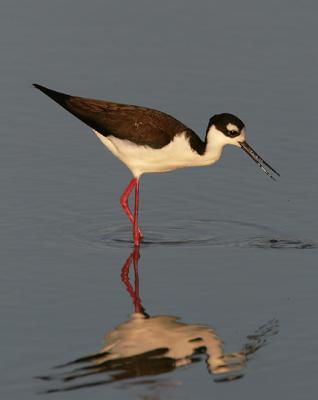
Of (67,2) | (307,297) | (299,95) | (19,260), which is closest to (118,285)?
(19,260)

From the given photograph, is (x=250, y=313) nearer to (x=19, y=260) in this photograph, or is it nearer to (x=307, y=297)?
(x=307, y=297)

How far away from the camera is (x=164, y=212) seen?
41.9ft

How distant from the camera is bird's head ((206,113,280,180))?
12.5 meters

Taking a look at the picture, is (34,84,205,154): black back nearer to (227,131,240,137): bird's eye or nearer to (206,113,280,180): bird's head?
(206,113,280,180): bird's head

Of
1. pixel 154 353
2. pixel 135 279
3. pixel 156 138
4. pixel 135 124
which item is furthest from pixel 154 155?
pixel 154 353

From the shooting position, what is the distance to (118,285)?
1109 centimetres

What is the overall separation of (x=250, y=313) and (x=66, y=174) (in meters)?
3.54

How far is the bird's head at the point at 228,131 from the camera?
1252 cm

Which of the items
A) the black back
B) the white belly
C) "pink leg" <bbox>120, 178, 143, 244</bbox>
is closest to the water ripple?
"pink leg" <bbox>120, 178, 143, 244</bbox>

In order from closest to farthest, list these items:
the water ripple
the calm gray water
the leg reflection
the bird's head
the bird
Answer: the calm gray water
the leg reflection
the water ripple
the bird's head
the bird

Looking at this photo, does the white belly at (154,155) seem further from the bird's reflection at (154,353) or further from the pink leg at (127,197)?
the bird's reflection at (154,353)

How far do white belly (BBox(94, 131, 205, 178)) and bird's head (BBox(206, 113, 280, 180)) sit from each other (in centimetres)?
25

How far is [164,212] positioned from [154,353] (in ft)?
10.2

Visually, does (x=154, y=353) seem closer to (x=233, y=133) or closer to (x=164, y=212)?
(x=164, y=212)
